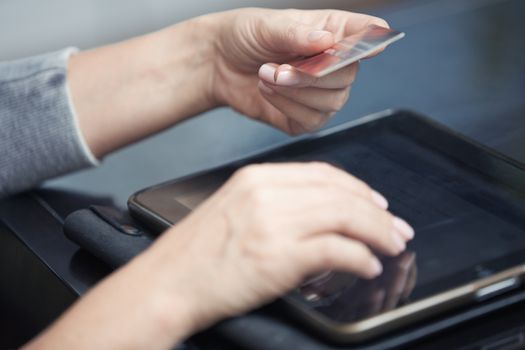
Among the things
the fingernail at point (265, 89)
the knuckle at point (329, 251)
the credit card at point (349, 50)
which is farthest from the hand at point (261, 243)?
the fingernail at point (265, 89)

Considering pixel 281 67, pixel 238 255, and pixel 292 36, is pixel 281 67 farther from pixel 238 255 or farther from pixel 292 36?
pixel 238 255

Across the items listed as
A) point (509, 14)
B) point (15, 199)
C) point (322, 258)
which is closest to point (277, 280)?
point (322, 258)

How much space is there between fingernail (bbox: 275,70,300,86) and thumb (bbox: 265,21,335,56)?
3cm

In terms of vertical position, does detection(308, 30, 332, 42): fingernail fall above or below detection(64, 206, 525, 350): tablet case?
above

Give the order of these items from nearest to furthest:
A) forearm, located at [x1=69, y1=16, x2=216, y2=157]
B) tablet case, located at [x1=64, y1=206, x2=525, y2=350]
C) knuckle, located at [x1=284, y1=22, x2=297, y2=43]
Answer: tablet case, located at [x1=64, y1=206, x2=525, y2=350]
knuckle, located at [x1=284, y1=22, x2=297, y2=43]
forearm, located at [x1=69, y1=16, x2=216, y2=157]

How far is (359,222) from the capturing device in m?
0.64

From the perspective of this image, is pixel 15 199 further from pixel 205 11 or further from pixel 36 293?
pixel 205 11

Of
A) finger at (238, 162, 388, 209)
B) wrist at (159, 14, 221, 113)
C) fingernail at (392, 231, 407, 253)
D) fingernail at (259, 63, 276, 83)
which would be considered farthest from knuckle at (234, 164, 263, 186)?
wrist at (159, 14, 221, 113)

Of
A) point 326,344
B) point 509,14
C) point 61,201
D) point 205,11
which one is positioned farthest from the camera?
point 205,11

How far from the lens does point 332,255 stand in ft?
2.03

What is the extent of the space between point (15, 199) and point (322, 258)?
42 cm

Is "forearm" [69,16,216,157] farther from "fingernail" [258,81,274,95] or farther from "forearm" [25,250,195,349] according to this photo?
"forearm" [25,250,195,349]

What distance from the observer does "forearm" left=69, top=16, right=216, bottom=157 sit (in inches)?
38.9

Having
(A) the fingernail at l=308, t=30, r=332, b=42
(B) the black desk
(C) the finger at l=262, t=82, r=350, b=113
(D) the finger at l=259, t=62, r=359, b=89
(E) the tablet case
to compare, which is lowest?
(B) the black desk
